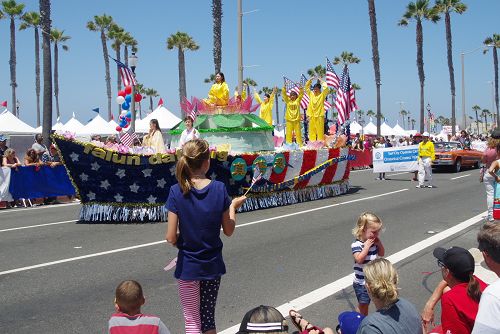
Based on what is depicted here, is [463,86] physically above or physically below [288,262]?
above

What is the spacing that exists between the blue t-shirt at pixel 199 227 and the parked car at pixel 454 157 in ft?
73.5

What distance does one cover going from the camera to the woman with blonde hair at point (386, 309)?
311cm

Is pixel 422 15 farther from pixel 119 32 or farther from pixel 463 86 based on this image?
pixel 119 32

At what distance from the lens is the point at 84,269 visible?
23.1 ft

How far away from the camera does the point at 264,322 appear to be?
9.84ft

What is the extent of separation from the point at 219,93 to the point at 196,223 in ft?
36.2

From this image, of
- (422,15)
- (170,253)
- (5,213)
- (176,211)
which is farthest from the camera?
(422,15)

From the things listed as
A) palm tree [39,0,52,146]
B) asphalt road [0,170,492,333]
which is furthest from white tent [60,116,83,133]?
asphalt road [0,170,492,333]

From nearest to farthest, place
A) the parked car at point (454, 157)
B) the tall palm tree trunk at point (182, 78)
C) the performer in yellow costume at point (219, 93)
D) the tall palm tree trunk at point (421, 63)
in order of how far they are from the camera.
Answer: the performer in yellow costume at point (219, 93)
the parked car at point (454, 157)
the tall palm tree trunk at point (182, 78)
the tall palm tree trunk at point (421, 63)

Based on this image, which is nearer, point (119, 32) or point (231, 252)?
point (231, 252)

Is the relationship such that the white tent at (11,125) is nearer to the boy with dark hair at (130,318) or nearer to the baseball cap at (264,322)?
the boy with dark hair at (130,318)

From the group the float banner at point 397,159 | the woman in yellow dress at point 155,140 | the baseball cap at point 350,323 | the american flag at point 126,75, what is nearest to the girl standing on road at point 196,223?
the baseball cap at point 350,323

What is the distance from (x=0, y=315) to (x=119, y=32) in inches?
2174

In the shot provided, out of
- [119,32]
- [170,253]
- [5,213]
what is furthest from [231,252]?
[119,32]
